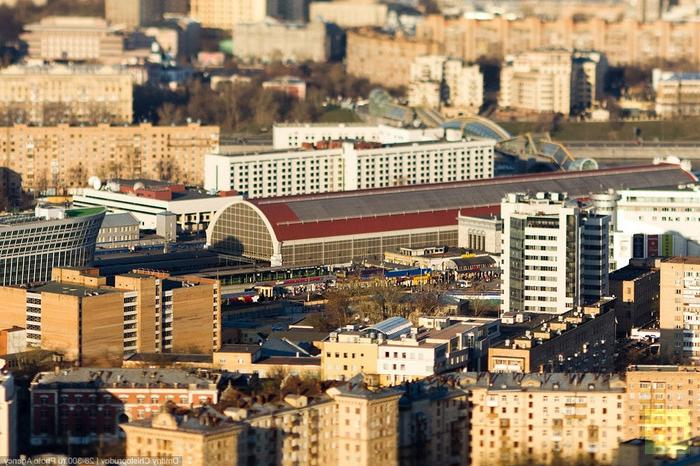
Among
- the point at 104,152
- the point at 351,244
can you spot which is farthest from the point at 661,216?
the point at 104,152

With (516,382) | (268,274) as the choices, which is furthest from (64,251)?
(516,382)

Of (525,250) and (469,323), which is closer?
(469,323)

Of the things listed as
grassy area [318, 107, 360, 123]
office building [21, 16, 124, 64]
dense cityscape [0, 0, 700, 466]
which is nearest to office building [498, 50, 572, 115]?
dense cityscape [0, 0, 700, 466]

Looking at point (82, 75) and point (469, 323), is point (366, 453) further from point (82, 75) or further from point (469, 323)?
point (82, 75)

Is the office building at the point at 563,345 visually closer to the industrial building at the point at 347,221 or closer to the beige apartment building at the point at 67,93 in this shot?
the industrial building at the point at 347,221

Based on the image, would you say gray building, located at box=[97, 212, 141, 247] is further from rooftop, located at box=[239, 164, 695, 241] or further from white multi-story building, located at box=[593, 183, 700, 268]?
white multi-story building, located at box=[593, 183, 700, 268]

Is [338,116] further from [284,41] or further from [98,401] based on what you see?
[98,401]

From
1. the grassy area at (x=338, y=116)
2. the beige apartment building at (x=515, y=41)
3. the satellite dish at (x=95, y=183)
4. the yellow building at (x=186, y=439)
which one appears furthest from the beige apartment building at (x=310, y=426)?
the beige apartment building at (x=515, y=41)
